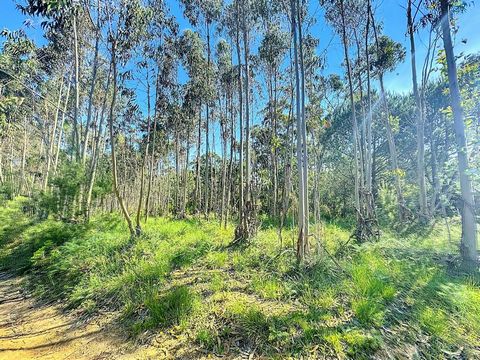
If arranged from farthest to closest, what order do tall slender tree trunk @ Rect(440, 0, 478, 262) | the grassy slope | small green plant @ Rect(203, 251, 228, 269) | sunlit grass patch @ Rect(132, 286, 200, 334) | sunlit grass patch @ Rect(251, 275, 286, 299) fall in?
small green plant @ Rect(203, 251, 228, 269) < tall slender tree trunk @ Rect(440, 0, 478, 262) < sunlit grass patch @ Rect(251, 275, 286, 299) < sunlit grass patch @ Rect(132, 286, 200, 334) < the grassy slope

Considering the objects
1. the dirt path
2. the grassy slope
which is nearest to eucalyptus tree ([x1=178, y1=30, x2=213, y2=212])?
the grassy slope

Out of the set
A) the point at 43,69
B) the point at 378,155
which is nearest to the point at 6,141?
the point at 43,69

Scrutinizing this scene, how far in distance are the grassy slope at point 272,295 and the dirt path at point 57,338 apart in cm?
24

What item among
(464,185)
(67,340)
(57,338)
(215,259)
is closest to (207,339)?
(67,340)

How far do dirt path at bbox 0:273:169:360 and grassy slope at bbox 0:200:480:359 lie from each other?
24 cm

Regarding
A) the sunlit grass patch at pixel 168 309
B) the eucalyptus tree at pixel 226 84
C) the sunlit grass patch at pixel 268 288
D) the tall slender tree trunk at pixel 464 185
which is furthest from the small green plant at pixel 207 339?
the eucalyptus tree at pixel 226 84

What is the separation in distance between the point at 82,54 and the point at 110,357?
12.4m

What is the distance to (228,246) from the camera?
607 centimetres

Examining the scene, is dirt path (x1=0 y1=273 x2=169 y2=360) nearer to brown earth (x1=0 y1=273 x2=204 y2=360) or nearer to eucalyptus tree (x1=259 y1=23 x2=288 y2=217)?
brown earth (x1=0 y1=273 x2=204 y2=360)

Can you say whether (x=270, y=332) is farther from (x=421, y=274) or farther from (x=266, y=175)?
(x=266, y=175)

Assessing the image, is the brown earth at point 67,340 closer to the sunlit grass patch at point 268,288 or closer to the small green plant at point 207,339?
the small green plant at point 207,339

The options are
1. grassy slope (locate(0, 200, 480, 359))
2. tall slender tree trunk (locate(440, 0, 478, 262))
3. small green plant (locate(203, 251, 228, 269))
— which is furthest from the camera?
small green plant (locate(203, 251, 228, 269))

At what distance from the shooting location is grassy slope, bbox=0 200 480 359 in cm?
260

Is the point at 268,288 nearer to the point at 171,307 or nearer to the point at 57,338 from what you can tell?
the point at 171,307
